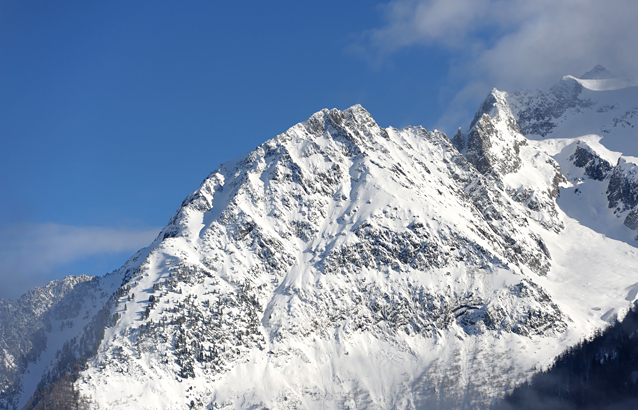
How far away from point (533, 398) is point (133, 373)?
127m

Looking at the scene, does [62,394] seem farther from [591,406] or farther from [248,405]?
[591,406]

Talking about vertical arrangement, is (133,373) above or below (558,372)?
above

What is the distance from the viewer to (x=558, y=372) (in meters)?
197

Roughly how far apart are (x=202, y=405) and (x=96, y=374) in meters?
35.0

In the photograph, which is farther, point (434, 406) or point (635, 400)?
point (434, 406)

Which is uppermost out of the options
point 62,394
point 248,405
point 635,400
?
point 62,394

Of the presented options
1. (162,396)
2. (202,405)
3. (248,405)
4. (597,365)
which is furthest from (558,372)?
(162,396)

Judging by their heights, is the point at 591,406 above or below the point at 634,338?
below

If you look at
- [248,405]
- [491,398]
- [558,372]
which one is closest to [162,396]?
[248,405]

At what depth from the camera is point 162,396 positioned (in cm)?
19375

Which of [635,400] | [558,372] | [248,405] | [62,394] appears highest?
[62,394]

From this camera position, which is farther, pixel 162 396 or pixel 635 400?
pixel 162 396

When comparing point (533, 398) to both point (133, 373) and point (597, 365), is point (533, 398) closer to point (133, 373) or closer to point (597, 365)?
point (597, 365)

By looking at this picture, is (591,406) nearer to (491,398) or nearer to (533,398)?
(533,398)
